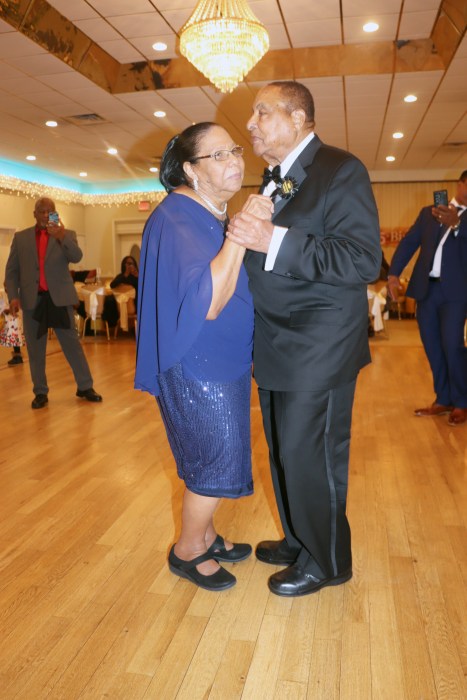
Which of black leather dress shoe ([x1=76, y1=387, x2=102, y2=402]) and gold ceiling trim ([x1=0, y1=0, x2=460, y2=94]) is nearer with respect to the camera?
black leather dress shoe ([x1=76, y1=387, x2=102, y2=402])

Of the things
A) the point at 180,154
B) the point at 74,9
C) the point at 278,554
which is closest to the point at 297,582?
the point at 278,554

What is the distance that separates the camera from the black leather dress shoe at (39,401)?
4.81 meters

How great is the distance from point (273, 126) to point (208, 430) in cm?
94

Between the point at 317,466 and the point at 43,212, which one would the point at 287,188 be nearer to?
the point at 317,466

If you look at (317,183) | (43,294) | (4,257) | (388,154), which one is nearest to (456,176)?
(388,154)

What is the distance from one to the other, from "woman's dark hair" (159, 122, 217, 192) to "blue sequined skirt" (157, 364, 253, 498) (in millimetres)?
580

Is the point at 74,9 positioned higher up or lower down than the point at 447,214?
higher up

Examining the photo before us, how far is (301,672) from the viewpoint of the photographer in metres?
1.62

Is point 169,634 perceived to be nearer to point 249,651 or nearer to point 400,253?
point 249,651

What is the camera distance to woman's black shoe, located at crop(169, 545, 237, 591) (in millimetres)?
2055

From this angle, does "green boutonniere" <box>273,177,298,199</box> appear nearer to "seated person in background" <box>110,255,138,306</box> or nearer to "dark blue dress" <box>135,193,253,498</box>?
"dark blue dress" <box>135,193,253,498</box>

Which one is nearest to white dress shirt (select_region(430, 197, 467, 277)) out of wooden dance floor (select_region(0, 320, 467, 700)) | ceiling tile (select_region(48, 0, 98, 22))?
wooden dance floor (select_region(0, 320, 467, 700))

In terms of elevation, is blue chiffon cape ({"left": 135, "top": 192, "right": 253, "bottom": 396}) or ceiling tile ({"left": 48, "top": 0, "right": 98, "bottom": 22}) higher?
ceiling tile ({"left": 48, "top": 0, "right": 98, "bottom": 22})

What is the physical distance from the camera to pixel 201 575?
6.83 ft
